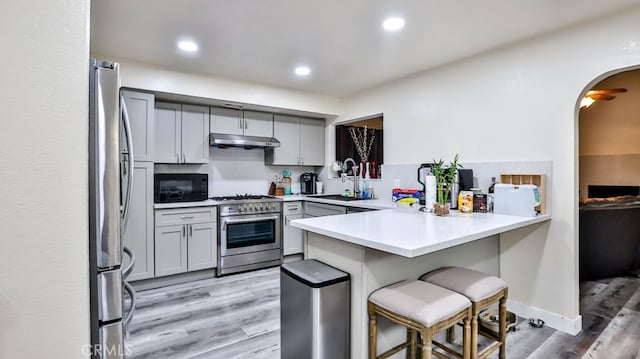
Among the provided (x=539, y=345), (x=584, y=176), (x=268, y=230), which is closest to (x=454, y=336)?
(x=539, y=345)

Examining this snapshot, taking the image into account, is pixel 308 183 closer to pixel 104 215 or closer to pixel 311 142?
pixel 311 142

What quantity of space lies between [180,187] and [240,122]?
1136mm

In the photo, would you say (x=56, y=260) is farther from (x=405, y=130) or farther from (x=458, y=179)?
(x=405, y=130)

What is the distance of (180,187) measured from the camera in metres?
3.81

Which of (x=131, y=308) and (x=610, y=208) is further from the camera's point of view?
(x=610, y=208)

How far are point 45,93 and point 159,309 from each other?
2.47 m

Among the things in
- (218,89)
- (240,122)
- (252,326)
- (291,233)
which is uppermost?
(218,89)

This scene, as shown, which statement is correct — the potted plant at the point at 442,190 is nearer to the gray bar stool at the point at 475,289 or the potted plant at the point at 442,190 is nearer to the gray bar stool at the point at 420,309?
the gray bar stool at the point at 475,289

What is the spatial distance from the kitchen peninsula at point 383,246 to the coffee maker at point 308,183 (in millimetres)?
2781

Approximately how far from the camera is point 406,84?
3.70m

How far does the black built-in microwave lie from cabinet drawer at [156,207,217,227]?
0.27m

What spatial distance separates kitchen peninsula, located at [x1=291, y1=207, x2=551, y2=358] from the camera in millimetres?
1519

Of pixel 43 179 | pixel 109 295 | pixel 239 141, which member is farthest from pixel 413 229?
pixel 239 141

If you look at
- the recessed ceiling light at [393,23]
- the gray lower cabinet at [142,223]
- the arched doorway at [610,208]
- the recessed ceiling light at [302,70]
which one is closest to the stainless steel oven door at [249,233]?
the gray lower cabinet at [142,223]
